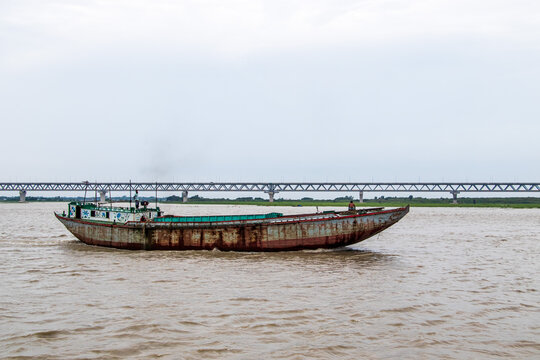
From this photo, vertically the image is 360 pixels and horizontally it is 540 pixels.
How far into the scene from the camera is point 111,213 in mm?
33719

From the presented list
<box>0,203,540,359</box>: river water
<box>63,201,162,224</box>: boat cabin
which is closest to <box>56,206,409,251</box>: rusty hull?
<box>0,203,540,359</box>: river water

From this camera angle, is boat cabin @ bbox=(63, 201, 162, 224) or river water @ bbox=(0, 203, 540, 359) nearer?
river water @ bbox=(0, 203, 540, 359)

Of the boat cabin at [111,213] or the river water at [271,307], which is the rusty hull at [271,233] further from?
the boat cabin at [111,213]

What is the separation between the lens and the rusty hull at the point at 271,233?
28.3m

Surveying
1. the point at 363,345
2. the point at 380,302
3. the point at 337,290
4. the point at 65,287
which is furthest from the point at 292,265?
the point at 363,345

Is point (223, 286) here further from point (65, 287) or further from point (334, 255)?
point (334, 255)

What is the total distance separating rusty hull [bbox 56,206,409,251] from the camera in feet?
93.0

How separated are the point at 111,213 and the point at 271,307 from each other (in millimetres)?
22149

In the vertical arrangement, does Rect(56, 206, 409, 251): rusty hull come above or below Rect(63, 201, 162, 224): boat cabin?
below

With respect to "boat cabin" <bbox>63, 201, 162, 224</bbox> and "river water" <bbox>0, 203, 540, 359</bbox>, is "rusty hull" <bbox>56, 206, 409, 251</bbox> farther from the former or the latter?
"boat cabin" <bbox>63, 201, 162, 224</bbox>

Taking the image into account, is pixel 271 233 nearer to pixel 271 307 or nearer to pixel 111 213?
pixel 111 213

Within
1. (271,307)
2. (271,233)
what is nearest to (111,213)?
(271,233)

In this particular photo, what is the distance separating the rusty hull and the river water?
2.03 metres

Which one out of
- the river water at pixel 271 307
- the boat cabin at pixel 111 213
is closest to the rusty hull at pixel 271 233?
the river water at pixel 271 307
